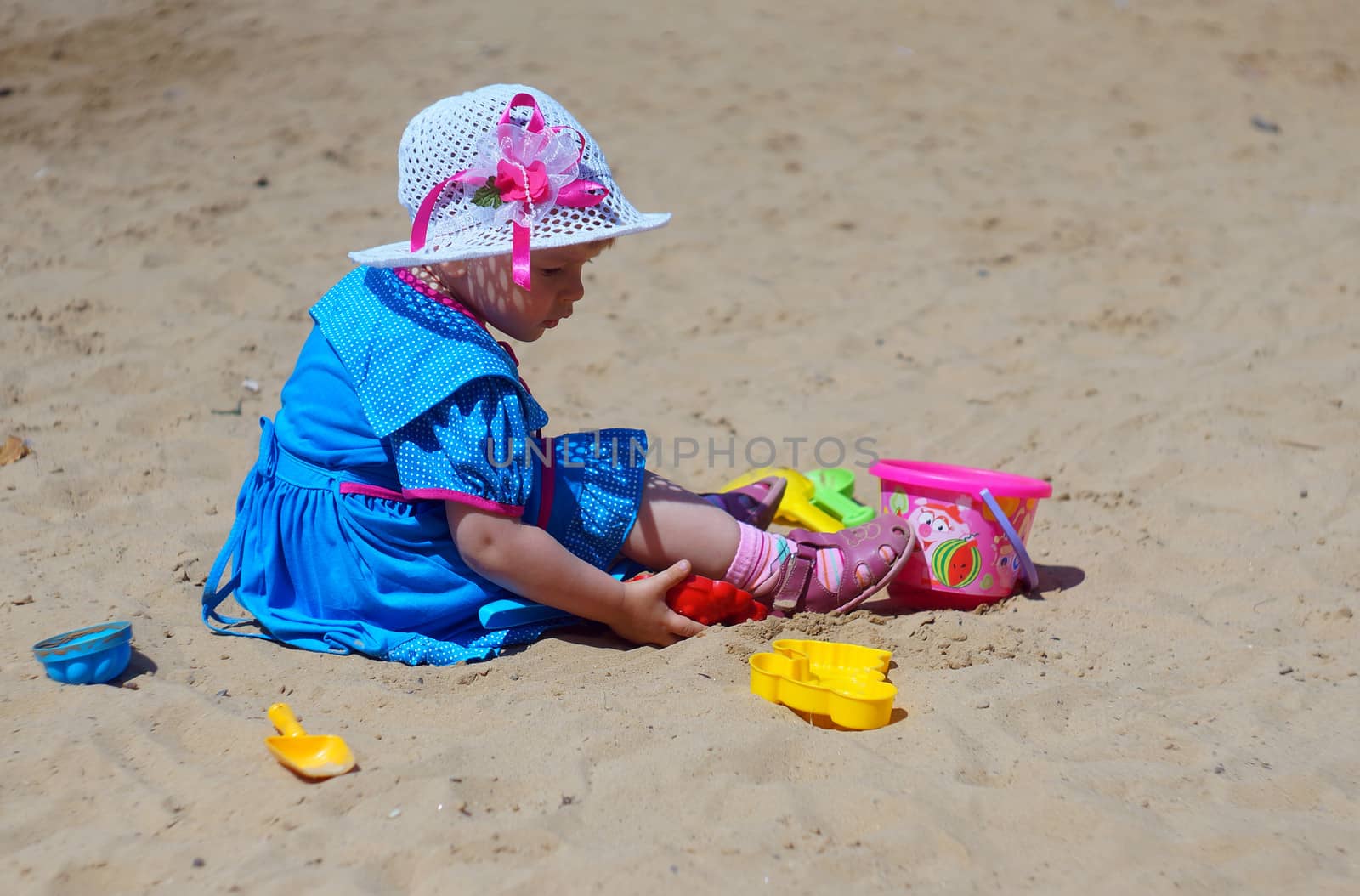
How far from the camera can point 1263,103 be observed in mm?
6875

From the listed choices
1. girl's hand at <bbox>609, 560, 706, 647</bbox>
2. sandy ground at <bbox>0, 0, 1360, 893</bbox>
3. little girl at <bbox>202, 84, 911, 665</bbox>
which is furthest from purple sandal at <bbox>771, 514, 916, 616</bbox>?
girl's hand at <bbox>609, 560, 706, 647</bbox>

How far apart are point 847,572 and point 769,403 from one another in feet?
4.61

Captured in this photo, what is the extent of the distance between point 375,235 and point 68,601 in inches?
110

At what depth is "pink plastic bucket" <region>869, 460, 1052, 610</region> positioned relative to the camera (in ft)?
8.84

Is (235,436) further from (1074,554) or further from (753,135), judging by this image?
(753,135)

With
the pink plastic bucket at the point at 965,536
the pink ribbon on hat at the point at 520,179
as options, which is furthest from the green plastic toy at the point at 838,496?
the pink ribbon on hat at the point at 520,179

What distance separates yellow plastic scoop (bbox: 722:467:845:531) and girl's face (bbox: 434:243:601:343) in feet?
2.89

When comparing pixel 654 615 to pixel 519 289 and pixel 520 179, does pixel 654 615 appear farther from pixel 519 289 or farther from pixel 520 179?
pixel 520 179

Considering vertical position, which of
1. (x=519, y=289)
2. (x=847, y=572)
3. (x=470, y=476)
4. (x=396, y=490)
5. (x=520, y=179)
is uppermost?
(x=520, y=179)

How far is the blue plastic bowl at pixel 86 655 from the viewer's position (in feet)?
7.00

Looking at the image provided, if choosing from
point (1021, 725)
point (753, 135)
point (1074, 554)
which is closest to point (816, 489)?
point (1074, 554)

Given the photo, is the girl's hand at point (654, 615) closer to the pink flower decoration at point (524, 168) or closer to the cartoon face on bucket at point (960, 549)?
the cartoon face on bucket at point (960, 549)

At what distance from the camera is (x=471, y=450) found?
89.7 inches

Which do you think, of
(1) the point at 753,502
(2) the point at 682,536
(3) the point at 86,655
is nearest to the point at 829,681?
(2) the point at 682,536
